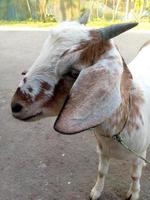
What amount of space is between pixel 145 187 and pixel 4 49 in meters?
4.60

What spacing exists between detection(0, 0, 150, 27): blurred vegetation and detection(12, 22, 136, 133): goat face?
6.65m

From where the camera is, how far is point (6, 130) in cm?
398

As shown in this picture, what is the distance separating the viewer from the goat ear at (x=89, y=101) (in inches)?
69.1

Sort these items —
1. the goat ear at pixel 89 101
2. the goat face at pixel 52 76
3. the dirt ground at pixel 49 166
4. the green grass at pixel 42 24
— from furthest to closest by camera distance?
the green grass at pixel 42 24 → the dirt ground at pixel 49 166 → the goat face at pixel 52 76 → the goat ear at pixel 89 101

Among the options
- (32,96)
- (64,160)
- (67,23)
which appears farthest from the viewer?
(64,160)

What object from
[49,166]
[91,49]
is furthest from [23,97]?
[49,166]

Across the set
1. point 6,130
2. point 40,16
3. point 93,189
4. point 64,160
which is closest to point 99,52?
point 93,189

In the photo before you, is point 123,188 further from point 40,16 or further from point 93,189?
point 40,16

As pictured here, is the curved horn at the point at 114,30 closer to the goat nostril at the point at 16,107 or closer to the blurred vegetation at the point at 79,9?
the goat nostril at the point at 16,107

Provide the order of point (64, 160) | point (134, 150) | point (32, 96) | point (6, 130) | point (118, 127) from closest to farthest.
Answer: point (32, 96) → point (118, 127) → point (134, 150) → point (64, 160) → point (6, 130)

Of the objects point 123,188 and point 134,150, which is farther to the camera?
point 123,188

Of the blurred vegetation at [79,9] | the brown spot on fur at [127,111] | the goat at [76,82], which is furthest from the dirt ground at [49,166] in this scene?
the blurred vegetation at [79,9]

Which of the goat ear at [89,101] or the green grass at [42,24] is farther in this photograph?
the green grass at [42,24]

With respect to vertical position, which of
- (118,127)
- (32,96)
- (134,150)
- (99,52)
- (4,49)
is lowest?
(4,49)
